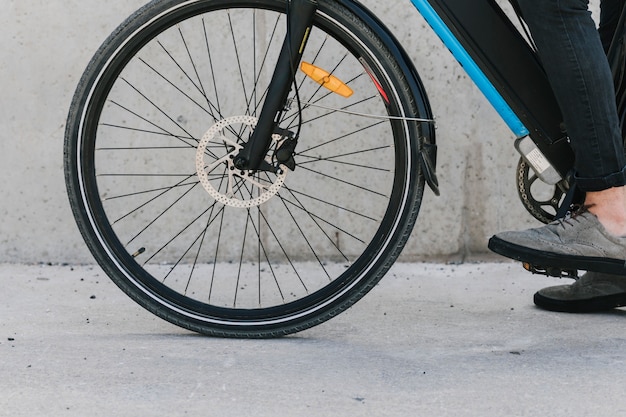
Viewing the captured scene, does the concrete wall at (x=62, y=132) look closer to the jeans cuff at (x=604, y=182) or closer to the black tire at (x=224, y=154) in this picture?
the black tire at (x=224, y=154)

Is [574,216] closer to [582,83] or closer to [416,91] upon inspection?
[582,83]

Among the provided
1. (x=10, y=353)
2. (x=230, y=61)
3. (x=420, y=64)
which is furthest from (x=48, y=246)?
(x=420, y=64)

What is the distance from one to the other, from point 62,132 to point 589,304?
2106 millimetres

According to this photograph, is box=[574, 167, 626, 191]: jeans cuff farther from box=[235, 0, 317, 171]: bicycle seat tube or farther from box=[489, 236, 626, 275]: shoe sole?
box=[235, 0, 317, 171]: bicycle seat tube

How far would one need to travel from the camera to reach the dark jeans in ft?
8.16

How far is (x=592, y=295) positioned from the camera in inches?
120

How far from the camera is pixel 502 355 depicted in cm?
257

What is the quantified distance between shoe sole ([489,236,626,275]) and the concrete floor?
0.73 feet

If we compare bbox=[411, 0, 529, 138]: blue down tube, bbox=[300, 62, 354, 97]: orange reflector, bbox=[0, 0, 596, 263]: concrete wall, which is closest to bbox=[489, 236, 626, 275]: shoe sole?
bbox=[411, 0, 529, 138]: blue down tube

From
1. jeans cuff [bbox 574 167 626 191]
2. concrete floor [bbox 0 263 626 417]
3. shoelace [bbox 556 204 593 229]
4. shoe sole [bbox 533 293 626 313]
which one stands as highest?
jeans cuff [bbox 574 167 626 191]

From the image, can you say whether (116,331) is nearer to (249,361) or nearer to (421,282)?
(249,361)

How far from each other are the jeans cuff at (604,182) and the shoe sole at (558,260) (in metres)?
0.19

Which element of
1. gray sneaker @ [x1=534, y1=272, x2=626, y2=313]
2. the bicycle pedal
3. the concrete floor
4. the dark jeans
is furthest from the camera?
gray sneaker @ [x1=534, y1=272, x2=626, y2=313]

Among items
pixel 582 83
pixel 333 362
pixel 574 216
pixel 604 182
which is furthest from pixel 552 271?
pixel 333 362
